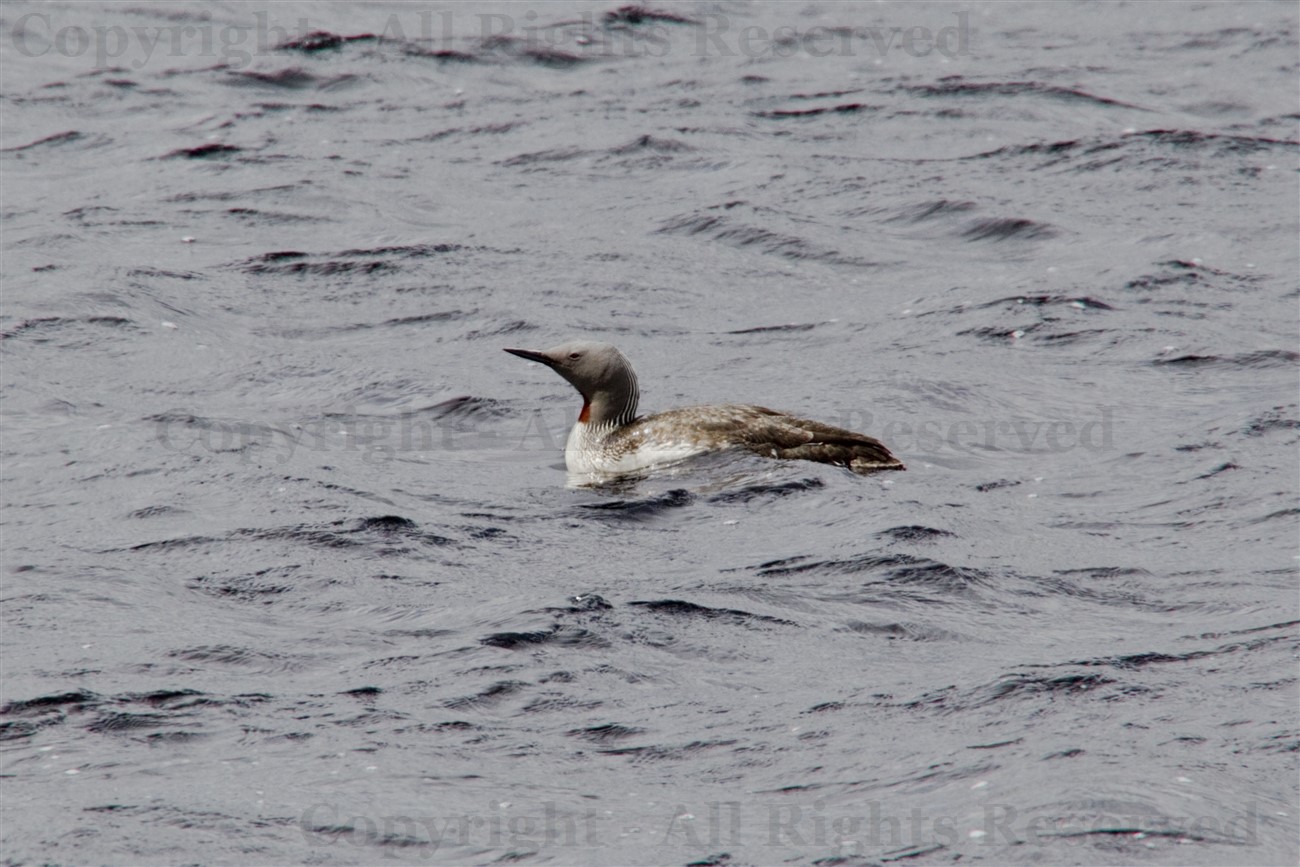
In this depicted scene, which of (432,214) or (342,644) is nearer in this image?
(342,644)

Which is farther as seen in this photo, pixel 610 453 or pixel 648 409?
pixel 648 409

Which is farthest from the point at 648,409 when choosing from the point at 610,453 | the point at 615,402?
the point at 610,453

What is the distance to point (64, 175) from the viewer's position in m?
19.7

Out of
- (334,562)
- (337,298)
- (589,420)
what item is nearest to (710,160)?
(337,298)

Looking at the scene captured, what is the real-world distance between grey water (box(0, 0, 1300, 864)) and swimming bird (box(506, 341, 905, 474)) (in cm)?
16

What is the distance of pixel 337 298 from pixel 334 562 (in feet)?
19.4

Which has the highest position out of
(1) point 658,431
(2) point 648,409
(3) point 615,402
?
(3) point 615,402

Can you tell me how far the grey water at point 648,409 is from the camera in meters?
8.17

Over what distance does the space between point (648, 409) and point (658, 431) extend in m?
1.49

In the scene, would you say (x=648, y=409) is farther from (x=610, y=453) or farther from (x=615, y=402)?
(x=610, y=453)

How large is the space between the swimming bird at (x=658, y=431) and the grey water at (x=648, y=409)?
156 mm

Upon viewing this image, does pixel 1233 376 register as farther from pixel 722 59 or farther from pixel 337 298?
pixel 722 59

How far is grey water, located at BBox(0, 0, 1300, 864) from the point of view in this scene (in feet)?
26.8

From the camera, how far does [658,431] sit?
40.0 ft
